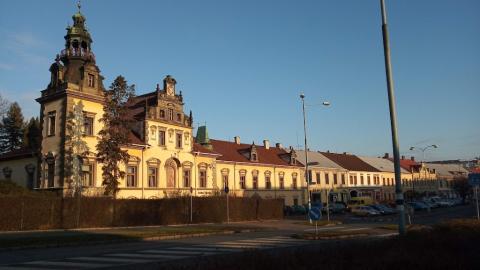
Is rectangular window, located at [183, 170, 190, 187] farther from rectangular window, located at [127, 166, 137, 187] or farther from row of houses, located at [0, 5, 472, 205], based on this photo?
rectangular window, located at [127, 166, 137, 187]

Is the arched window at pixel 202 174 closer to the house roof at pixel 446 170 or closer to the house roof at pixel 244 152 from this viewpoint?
the house roof at pixel 244 152

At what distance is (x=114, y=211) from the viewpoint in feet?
123

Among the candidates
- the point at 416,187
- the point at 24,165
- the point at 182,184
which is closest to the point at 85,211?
the point at 24,165

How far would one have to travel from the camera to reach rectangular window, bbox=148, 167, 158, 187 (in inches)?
1965

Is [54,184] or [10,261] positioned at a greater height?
[54,184]

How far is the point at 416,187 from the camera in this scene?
→ 116 meters

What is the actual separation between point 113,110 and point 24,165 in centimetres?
1188

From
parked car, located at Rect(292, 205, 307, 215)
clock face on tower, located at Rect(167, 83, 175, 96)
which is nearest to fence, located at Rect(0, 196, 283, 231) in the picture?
clock face on tower, located at Rect(167, 83, 175, 96)

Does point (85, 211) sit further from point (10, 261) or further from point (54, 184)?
point (10, 261)

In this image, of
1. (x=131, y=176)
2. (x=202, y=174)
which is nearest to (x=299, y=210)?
(x=202, y=174)

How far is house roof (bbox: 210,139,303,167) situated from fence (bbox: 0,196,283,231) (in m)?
18.5

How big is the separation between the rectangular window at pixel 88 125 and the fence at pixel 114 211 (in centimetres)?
863

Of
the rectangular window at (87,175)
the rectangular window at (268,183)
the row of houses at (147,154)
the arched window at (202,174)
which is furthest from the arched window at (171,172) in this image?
the rectangular window at (268,183)

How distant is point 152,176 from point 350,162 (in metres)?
53.2
